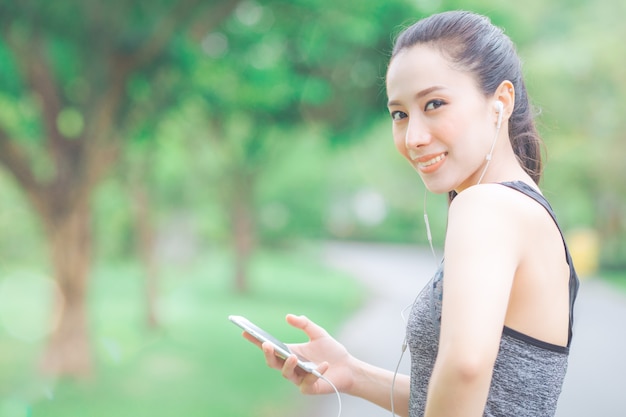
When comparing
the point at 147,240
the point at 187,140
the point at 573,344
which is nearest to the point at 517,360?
the point at 573,344

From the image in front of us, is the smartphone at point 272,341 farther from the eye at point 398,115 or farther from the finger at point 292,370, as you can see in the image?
the eye at point 398,115

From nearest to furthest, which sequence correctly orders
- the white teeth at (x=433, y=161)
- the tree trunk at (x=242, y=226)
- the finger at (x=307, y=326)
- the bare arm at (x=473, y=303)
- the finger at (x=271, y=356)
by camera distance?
the bare arm at (x=473, y=303) → the white teeth at (x=433, y=161) → the finger at (x=271, y=356) → the finger at (x=307, y=326) → the tree trunk at (x=242, y=226)

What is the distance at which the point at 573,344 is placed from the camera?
377 inches

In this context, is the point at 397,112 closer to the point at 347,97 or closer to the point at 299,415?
the point at 299,415

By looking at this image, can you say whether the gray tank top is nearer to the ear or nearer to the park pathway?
the ear

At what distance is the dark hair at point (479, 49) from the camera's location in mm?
1231

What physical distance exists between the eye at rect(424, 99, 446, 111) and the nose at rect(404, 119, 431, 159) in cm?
3

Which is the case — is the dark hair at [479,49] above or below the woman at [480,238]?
above

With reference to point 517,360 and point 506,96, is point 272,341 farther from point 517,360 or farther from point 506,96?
point 506,96

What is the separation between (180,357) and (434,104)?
926cm

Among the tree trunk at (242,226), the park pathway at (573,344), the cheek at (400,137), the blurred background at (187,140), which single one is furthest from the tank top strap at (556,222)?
the tree trunk at (242,226)

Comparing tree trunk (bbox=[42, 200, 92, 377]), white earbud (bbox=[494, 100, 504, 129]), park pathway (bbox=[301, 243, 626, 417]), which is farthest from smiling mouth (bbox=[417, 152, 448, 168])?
tree trunk (bbox=[42, 200, 92, 377])

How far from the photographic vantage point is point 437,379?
3.38 feet

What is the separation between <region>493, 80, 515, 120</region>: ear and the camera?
1.26 meters
